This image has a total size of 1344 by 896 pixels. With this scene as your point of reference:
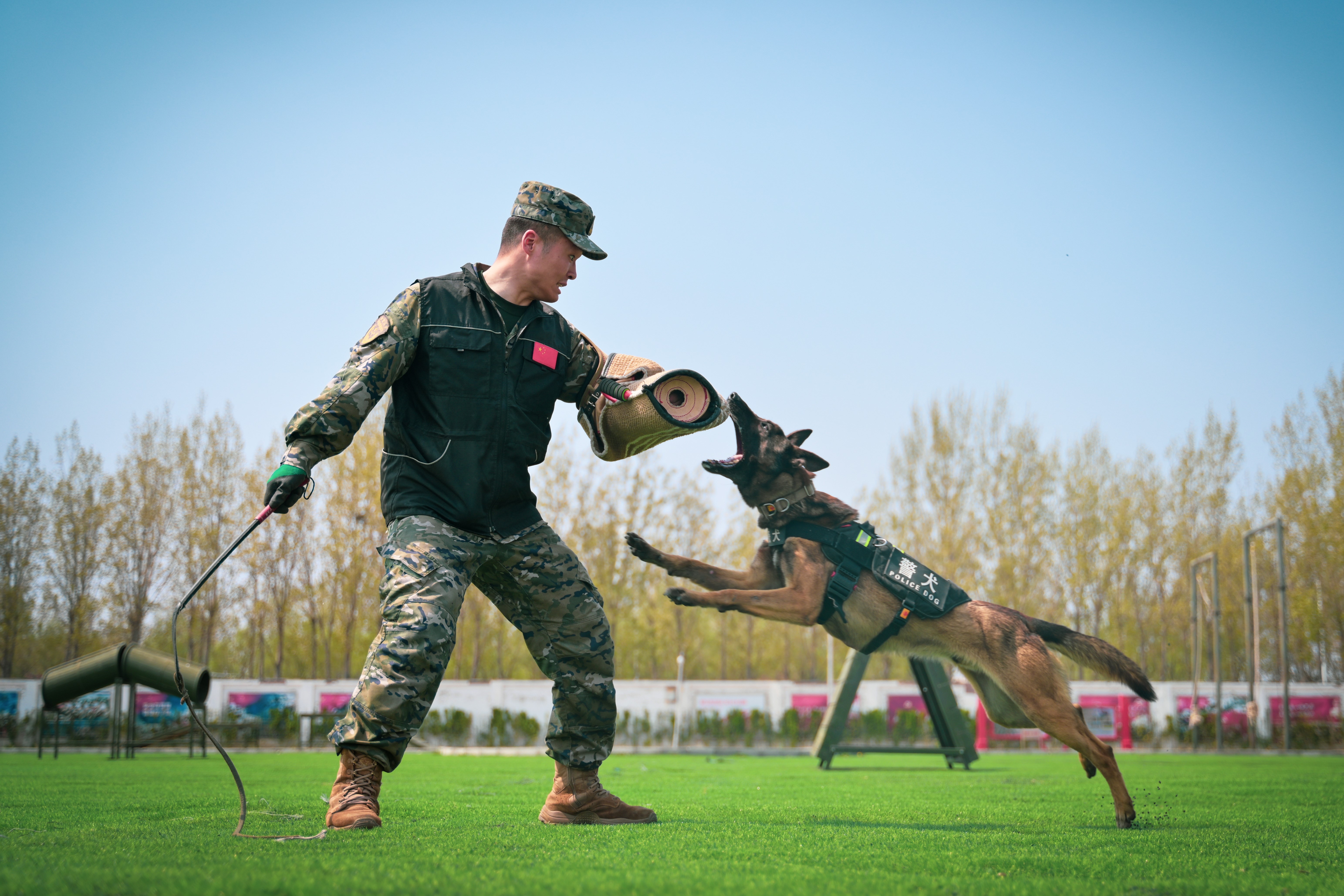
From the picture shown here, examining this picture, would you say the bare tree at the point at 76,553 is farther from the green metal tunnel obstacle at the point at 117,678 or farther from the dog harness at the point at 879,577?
the dog harness at the point at 879,577

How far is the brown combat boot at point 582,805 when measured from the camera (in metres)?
3.75

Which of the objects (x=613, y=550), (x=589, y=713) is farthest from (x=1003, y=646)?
(x=613, y=550)

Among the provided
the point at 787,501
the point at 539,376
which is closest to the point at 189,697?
the point at 539,376

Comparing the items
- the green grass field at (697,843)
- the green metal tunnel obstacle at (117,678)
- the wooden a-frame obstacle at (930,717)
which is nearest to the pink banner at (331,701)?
the green metal tunnel obstacle at (117,678)

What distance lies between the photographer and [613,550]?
3606 centimetres

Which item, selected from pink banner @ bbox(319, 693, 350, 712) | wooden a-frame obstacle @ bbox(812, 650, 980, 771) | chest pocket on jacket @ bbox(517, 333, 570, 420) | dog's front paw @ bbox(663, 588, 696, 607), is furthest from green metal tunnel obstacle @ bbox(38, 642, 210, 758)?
chest pocket on jacket @ bbox(517, 333, 570, 420)

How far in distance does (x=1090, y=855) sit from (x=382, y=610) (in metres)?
2.57

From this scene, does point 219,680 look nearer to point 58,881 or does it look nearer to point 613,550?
point 613,550

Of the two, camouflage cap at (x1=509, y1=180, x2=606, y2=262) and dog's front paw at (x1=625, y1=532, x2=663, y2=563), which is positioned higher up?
camouflage cap at (x1=509, y1=180, x2=606, y2=262)

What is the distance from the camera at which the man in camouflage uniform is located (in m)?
3.19

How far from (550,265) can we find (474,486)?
3.33 ft

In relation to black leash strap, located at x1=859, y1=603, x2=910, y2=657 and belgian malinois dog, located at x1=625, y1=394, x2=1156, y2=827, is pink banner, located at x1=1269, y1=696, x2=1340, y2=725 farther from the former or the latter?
black leash strap, located at x1=859, y1=603, x2=910, y2=657

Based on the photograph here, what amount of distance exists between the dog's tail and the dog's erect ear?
1441 millimetres

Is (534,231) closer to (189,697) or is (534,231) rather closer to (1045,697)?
(189,697)
